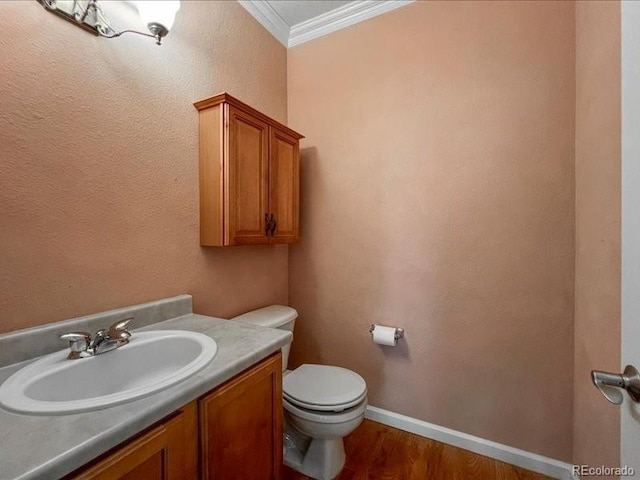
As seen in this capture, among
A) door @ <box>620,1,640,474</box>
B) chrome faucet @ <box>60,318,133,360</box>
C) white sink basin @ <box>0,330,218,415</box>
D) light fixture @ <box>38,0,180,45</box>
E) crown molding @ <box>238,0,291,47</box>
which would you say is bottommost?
white sink basin @ <box>0,330,218,415</box>

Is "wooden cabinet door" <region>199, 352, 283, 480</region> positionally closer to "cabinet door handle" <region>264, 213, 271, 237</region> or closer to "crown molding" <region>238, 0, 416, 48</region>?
"cabinet door handle" <region>264, 213, 271, 237</region>

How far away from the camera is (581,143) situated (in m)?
1.24

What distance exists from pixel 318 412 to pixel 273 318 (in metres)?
0.54

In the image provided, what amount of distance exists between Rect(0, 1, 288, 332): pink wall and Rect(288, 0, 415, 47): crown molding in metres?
0.53

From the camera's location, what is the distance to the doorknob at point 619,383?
0.48 metres

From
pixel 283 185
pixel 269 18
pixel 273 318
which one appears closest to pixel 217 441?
pixel 273 318

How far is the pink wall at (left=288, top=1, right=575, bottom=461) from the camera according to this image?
1.38 metres

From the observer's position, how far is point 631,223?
51 cm

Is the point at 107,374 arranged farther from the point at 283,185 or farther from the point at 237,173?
the point at 283,185

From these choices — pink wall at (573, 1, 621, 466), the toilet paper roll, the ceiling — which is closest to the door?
pink wall at (573, 1, 621, 466)

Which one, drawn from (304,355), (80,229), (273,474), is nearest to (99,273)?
(80,229)

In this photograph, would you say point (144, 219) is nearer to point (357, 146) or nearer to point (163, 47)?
point (163, 47)
